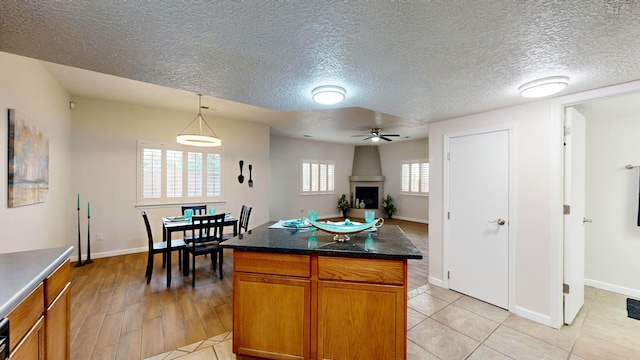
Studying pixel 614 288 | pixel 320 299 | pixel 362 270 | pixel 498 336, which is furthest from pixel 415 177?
pixel 320 299

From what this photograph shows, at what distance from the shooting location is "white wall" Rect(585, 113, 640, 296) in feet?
9.58

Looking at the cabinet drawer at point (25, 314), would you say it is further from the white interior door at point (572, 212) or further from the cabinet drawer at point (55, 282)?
the white interior door at point (572, 212)

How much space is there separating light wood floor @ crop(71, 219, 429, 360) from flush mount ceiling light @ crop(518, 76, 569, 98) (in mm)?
2534

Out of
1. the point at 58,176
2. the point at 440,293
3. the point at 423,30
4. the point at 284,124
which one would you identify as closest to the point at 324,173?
the point at 284,124

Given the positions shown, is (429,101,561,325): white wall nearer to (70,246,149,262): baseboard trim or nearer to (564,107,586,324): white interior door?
(564,107,586,324): white interior door

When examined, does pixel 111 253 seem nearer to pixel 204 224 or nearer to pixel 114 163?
pixel 114 163

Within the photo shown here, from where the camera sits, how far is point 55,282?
138 centimetres

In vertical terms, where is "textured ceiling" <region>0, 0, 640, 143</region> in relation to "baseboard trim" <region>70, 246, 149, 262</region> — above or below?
above

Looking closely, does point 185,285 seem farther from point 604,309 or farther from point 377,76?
point 604,309

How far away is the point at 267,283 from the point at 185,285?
2.04 m

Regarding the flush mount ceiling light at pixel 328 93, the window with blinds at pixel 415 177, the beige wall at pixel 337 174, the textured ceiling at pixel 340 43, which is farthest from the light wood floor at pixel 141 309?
the window with blinds at pixel 415 177

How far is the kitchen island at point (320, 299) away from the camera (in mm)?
1650

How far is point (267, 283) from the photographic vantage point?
1.79 meters

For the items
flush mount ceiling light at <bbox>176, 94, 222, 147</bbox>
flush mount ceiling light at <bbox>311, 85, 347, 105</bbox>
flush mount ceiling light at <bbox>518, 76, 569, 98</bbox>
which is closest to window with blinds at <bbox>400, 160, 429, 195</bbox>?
flush mount ceiling light at <bbox>518, 76, 569, 98</bbox>
